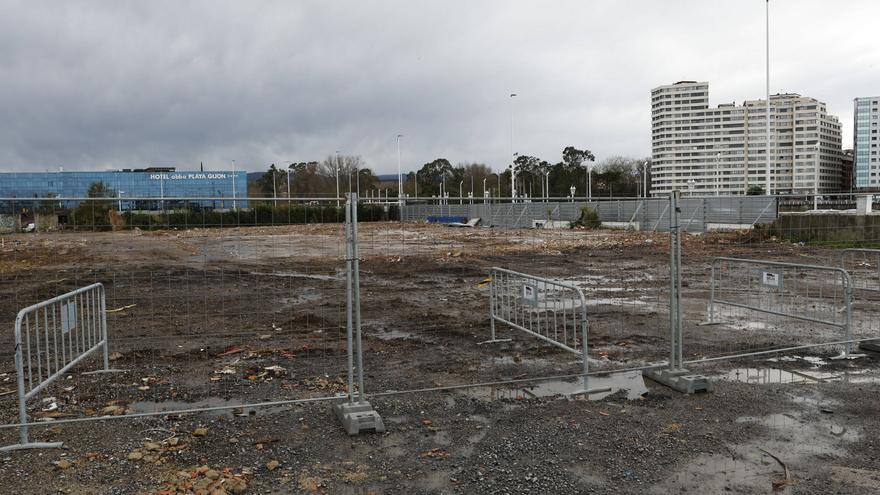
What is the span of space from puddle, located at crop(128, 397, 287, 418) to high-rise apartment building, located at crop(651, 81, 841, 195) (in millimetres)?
70922

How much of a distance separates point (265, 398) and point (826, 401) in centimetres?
575

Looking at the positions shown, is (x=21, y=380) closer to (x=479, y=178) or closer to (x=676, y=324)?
(x=676, y=324)

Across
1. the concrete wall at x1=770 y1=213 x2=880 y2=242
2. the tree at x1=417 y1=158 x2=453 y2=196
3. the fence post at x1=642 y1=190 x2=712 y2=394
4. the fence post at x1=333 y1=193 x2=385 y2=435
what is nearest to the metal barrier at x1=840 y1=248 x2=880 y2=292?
the concrete wall at x1=770 y1=213 x2=880 y2=242

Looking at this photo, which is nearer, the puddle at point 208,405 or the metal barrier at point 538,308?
the puddle at point 208,405

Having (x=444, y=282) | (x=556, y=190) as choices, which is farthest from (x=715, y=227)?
(x=556, y=190)

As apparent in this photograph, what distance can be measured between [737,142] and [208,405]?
99.3 m

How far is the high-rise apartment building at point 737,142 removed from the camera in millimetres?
77250

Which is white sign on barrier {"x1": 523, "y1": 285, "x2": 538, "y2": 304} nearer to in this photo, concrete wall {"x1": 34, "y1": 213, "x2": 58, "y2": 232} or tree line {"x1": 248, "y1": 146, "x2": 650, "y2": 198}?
concrete wall {"x1": 34, "y1": 213, "x2": 58, "y2": 232}

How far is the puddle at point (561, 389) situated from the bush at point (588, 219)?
7.76 m

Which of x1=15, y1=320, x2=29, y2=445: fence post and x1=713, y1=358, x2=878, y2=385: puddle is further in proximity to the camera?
x1=713, y1=358, x2=878, y2=385: puddle

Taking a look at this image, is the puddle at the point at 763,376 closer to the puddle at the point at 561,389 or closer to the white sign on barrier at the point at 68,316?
the puddle at the point at 561,389

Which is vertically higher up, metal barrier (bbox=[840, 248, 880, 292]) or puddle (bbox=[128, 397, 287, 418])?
metal barrier (bbox=[840, 248, 880, 292])

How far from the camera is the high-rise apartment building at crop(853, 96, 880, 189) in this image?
232ft

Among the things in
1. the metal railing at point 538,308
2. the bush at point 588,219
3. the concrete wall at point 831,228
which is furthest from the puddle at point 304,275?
the concrete wall at point 831,228
